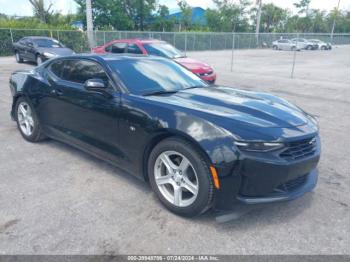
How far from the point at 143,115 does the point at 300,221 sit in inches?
74.1

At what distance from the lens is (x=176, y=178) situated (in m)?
2.99

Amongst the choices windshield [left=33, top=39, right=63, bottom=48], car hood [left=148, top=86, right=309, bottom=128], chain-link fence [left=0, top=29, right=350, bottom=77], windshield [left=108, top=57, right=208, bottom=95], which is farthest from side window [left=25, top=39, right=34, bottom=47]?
car hood [left=148, top=86, right=309, bottom=128]

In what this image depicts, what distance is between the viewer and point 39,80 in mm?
4605

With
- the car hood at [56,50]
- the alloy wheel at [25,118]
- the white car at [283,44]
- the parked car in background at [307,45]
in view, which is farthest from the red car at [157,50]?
the parked car in background at [307,45]

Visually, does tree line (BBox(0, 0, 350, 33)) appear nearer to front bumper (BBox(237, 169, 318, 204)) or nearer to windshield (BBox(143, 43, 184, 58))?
windshield (BBox(143, 43, 184, 58))

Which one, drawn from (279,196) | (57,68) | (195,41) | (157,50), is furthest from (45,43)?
(195,41)

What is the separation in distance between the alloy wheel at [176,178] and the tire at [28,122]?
259 centimetres

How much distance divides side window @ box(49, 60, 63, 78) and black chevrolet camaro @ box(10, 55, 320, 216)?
4 cm

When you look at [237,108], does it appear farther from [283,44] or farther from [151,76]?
[283,44]

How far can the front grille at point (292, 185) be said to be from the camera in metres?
2.78

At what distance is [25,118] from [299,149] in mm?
4229

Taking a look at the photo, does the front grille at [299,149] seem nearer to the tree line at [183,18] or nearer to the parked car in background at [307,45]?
the tree line at [183,18]

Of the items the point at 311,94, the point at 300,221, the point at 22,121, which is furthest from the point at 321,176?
the point at 311,94

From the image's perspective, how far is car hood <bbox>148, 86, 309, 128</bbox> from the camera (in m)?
2.82
